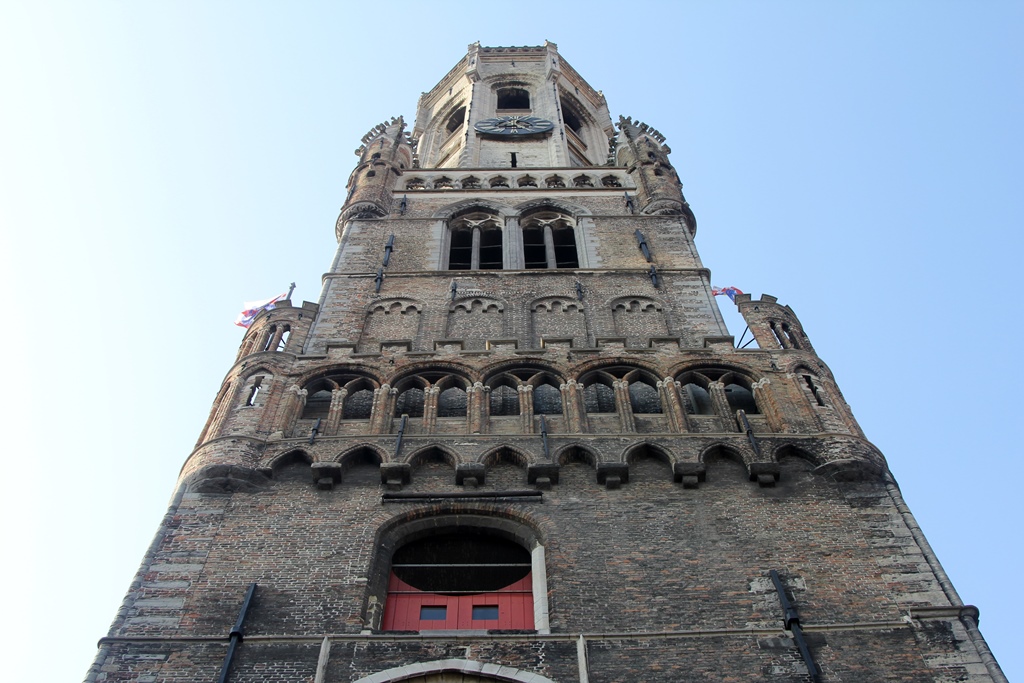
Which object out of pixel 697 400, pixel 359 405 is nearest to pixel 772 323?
pixel 697 400

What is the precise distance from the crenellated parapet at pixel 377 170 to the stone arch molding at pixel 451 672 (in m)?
17.5

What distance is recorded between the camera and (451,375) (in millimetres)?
17562

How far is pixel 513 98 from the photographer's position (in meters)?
46.2

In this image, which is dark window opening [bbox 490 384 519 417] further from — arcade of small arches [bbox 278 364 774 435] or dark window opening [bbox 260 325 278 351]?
dark window opening [bbox 260 325 278 351]

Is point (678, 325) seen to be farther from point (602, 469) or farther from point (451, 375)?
point (602, 469)

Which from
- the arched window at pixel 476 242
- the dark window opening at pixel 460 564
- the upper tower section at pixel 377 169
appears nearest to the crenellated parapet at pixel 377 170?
the upper tower section at pixel 377 169

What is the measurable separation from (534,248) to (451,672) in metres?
17.2

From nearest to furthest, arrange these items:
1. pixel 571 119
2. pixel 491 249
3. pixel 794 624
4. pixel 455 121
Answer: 1. pixel 794 624
2. pixel 491 249
3. pixel 455 121
4. pixel 571 119

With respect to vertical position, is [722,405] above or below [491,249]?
below

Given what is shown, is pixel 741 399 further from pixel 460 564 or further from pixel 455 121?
pixel 455 121

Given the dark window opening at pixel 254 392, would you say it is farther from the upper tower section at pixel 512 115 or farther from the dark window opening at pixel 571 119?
the dark window opening at pixel 571 119

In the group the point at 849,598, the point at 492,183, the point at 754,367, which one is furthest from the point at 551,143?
the point at 849,598

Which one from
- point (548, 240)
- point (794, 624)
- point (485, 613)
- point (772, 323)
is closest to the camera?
point (794, 624)

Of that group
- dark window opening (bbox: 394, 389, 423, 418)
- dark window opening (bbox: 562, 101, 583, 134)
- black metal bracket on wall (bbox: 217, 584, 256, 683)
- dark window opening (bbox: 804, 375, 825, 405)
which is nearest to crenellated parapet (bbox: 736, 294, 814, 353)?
dark window opening (bbox: 804, 375, 825, 405)
